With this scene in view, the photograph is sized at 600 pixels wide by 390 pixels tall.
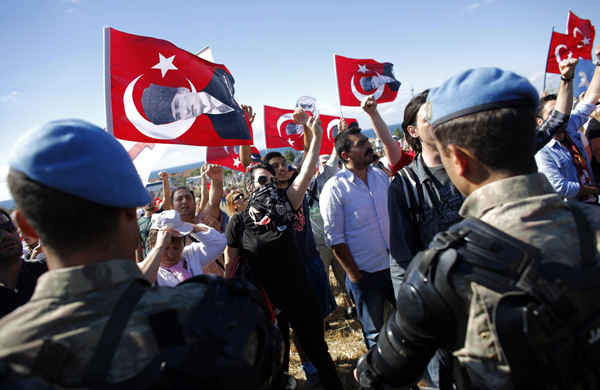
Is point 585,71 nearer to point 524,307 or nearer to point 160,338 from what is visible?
point 524,307

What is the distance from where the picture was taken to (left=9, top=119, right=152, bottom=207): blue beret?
99 cm

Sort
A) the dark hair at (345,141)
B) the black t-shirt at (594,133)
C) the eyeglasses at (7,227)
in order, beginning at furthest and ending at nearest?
the black t-shirt at (594,133) < the dark hair at (345,141) < the eyeglasses at (7,227)

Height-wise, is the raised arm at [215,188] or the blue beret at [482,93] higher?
the blue beret at [482,93]

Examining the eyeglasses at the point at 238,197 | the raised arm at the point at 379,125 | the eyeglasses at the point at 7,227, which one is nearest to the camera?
the eyeglasses at the point at 7,227

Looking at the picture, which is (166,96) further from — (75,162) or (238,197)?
(75,162)

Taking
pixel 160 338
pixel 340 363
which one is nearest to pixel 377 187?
pixel 340 363

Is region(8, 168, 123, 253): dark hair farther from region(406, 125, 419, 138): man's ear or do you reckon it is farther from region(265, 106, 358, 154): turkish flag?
region(265, 106, 358, 154): turkish flag

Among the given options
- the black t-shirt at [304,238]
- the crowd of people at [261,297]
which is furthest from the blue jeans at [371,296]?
the crowd of people at [261,297]

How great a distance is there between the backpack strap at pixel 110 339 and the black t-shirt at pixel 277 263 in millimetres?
2139

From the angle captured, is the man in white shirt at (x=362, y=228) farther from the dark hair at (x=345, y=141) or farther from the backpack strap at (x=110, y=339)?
the backpack strap at (x=110, y=339)

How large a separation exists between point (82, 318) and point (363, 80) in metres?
6.56

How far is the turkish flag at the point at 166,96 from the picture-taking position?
319cm

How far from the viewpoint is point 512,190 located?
1148mm

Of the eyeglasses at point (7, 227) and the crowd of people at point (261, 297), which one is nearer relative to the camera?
the crowd of people at point (261, 297)
